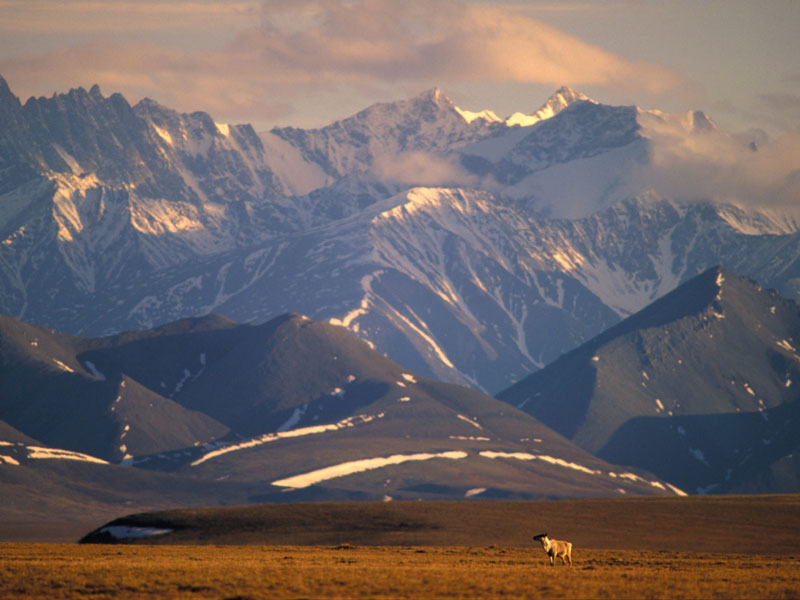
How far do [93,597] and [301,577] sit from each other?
16140 mm

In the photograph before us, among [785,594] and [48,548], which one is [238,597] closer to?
[785,594]

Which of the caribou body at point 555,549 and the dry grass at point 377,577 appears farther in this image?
the caribou body at point 555,549

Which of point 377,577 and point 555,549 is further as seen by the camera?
point 555,549

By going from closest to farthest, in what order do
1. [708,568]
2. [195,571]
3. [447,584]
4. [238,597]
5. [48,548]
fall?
1. [238,597]
2. [447,584]
3. [195,571]
4. [708,568]
5. [48,548]

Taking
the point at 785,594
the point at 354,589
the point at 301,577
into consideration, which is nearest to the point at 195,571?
the point at 301,577

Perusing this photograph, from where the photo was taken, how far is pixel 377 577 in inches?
4402

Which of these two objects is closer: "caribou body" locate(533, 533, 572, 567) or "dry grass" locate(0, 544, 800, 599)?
"dry grass" locate(0, 544, 800, 599)

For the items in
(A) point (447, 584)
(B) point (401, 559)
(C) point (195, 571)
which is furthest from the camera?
(B) point (401, 559)

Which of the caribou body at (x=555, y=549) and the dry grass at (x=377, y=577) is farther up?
the caribou body at (x=555, y=549)

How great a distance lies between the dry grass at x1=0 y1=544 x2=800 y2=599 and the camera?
10438 cm

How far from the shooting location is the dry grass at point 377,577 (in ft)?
342

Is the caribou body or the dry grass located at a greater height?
the caribou body

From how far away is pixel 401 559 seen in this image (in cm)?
14425

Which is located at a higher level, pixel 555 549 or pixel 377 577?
pixel 555 549
